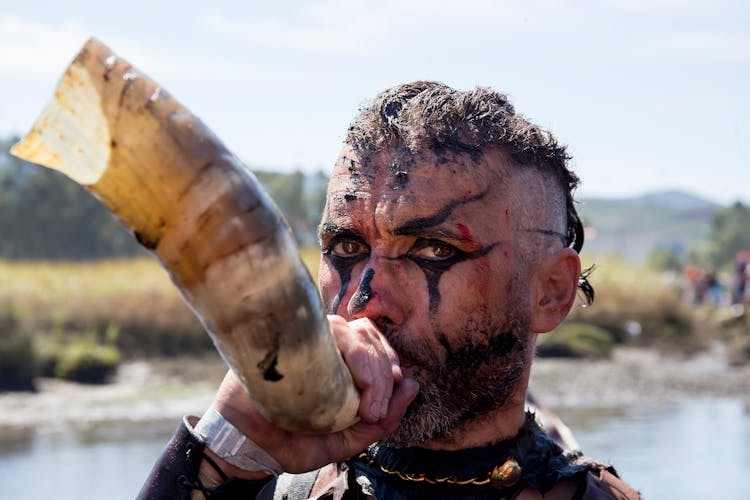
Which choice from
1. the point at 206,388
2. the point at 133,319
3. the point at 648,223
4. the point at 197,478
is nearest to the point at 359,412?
the point at 197,478

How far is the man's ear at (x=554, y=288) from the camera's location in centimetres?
308

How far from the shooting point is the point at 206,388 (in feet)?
66.4

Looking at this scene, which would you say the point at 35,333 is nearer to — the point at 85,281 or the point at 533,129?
the point at 85,281

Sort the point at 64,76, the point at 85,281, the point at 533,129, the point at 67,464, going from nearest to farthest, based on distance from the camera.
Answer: the point at 64,76
the point at 533,129
the point at 67,464
the point at 85,281

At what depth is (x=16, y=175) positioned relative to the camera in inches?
1479

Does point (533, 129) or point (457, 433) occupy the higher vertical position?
point (533, 129)

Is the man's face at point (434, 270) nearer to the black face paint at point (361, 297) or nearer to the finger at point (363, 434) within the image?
the black face paint at point (361, 297)

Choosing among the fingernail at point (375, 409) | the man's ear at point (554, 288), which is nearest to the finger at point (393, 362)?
the fingernail at point (375, 409)

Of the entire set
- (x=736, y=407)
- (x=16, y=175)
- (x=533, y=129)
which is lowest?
(x=16, y=175)

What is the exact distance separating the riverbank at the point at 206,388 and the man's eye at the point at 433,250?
50.6ft

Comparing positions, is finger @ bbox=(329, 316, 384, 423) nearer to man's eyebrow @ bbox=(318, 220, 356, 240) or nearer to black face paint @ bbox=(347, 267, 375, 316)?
black face paint @ bbox=(347, 267, 375, 316)

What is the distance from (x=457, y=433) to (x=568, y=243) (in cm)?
59

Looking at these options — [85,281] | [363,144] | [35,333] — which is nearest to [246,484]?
[363,144]

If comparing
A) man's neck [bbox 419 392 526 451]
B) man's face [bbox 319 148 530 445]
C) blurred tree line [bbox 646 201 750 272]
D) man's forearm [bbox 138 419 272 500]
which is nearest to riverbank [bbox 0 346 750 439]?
man's neck [bbox 419 392 526 451]
